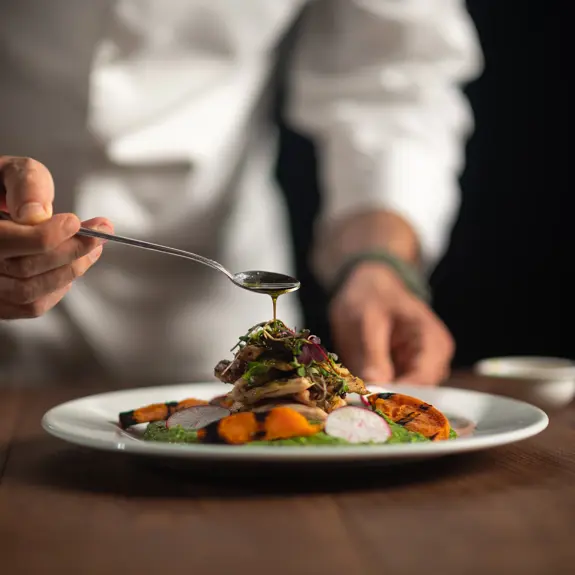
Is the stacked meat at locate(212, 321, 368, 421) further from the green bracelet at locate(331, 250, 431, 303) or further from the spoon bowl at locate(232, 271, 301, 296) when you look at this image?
the green bracelet at locate(331, 250, 431, 303)

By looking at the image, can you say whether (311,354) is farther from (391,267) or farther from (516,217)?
(516,217)

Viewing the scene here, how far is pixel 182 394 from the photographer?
1413mm

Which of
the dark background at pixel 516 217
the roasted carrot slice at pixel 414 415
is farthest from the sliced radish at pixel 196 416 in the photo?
the dark background at pixel 516 217

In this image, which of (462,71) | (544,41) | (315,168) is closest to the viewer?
(462,71)

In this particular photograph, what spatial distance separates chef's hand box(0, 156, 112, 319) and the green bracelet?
2.58 ft

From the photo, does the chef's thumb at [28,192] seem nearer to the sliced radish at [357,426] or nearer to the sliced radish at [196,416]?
the sliced radish at [196,416]

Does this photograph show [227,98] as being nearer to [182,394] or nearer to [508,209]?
[182,394]

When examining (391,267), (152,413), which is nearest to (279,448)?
(152,413)

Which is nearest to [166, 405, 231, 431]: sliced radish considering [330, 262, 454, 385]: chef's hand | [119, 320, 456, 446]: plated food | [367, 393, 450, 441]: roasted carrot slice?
[119, 320, 456, 446]: plated food

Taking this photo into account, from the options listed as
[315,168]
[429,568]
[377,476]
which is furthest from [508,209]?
[429,568]

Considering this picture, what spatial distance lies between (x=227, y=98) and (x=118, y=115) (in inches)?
10.9

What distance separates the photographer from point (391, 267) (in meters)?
1.90

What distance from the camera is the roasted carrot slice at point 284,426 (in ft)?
3.10

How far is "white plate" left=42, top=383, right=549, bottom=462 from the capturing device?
83 centimetres
